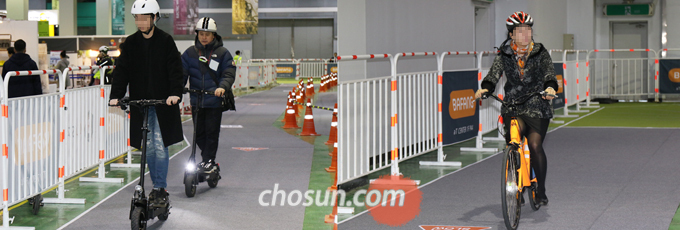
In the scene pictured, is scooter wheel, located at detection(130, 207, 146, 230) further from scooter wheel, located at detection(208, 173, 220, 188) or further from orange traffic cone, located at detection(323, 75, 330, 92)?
orange traffic cone, located at detection(323, 75, 330, 92)

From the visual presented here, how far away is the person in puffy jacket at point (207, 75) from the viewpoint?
8.33m

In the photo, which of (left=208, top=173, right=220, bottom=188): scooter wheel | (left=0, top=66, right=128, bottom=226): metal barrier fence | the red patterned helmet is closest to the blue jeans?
(left=0, top=66, right=128, bottom=226): metal barrier fence

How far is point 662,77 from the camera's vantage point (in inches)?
888

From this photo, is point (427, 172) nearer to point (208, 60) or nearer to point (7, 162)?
point (208, 60)

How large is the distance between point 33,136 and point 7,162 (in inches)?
24.1

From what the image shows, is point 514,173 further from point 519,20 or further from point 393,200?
point 393,200

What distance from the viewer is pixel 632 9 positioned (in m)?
25.2

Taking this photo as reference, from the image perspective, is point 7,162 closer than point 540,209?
Yes

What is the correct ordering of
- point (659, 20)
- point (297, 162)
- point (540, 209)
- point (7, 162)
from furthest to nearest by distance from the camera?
point (659, 20)
point (297, 162)
point (540, 209)
point (7, 162)

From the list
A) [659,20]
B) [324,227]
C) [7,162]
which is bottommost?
[324,227]

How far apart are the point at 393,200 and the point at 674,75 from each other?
1753 cm

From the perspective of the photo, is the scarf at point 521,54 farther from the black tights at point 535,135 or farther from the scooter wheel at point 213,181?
the scooter wheel at point 213,181

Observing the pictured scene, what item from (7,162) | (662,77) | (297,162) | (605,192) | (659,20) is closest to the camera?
(7,162)

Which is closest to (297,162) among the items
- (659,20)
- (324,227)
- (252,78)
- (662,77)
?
(324,227)
